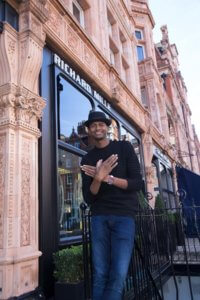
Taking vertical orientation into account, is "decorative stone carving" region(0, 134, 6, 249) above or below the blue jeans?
above

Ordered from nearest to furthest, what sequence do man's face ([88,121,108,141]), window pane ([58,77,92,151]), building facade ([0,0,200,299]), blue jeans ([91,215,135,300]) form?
blue jeans ([91,215,135,300]) < man's face ([88,121,108,141]) < building facade ([0,0,200,299]) < window pane ([58,77,92,151])

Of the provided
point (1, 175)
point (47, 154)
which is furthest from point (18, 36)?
point (1, 175)

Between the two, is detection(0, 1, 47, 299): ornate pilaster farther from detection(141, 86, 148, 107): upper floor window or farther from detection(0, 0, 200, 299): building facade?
detection(141, 86, 148, 107): upper floor window

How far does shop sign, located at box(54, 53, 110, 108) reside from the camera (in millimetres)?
5973

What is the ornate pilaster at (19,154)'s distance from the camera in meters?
3.69

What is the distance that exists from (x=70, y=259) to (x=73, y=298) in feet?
1.71

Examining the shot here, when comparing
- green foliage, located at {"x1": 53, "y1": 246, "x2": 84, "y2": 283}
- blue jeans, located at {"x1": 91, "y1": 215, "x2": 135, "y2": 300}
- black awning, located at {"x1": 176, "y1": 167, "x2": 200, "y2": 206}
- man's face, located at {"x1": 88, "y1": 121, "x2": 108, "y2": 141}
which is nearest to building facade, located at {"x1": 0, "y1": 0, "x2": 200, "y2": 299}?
green foliage, located at {"x1": 53, "y1": 246, "x2": 84, "y2": 283}

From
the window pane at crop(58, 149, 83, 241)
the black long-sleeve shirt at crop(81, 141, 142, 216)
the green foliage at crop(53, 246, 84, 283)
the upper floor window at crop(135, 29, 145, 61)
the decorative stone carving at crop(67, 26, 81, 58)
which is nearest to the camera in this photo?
the black long-sleeve shirt at crop(81, 141, 142, 216)

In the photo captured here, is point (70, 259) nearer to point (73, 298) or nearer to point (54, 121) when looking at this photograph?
point (73, 298)

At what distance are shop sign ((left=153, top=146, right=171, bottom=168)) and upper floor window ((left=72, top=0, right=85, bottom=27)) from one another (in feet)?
24.0

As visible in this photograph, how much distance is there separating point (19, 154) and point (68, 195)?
6.49 feet

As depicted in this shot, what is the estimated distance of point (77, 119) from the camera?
22.3ft

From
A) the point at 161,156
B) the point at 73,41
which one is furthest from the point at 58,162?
the point at 161,156

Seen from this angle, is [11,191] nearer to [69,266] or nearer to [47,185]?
[47,185]
